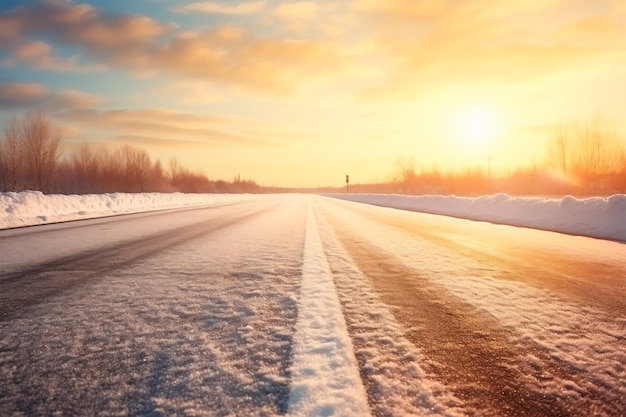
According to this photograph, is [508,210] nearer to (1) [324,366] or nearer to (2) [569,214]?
(2) [569,214]

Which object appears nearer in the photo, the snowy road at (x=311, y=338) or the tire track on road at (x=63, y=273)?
the snowy road at (x=311, y=338)

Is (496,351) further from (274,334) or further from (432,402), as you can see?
(274,334)

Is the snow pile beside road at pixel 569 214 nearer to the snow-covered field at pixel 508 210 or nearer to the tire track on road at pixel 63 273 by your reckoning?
the snow-covered field at pixel 508 210

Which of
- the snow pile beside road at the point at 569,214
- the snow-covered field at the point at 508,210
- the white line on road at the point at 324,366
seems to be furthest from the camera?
the snow-covered field at the point at 508,210

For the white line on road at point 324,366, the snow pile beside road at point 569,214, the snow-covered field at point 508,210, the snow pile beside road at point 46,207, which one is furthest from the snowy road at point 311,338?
the snow pile beside road at point 46,207

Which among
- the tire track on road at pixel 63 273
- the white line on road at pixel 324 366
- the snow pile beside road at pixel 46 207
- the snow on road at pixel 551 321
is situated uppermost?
the snow pile beside road at pixel 46 207

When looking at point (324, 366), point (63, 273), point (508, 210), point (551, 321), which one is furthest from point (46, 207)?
point (508, 210)

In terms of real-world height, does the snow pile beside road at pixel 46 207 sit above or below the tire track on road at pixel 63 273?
above

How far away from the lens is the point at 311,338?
2.61 meters

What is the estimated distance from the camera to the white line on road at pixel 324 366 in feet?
5.72

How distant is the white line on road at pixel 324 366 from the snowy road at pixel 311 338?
0.4 inches

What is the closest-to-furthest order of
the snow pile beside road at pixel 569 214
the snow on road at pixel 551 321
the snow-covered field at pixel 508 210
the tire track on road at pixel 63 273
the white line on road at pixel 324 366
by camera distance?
the white line on road at pixel 324 366 → the snow on road at pixel 551 321 → the tire track on road at pixel 63 273 → the snow pile beside road at pixel 569 214 → the snow-covered field at pixel 508 210

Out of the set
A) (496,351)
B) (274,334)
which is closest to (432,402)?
(496,351)

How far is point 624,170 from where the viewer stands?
5344 cm
